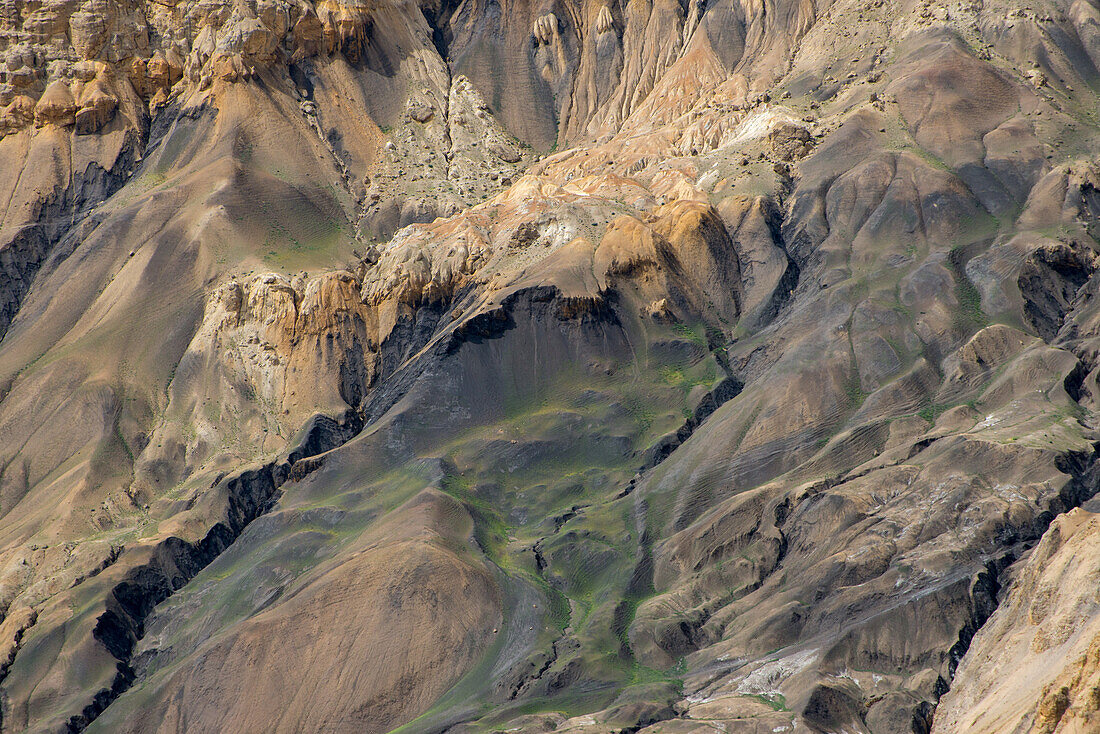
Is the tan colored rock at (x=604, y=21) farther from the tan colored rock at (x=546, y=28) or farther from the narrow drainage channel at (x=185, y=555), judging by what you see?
the narrow drainage channel at (x=185, y=555)

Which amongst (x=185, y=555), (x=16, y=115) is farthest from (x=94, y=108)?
(x=185, y=555)

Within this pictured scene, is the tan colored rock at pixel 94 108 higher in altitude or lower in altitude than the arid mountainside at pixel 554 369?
higher

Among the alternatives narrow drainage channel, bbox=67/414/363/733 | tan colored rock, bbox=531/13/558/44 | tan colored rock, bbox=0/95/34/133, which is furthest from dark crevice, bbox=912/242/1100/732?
tan colored rock, bbox=0/95/34/133

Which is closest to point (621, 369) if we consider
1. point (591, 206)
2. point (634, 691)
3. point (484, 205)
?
point (591, 206)

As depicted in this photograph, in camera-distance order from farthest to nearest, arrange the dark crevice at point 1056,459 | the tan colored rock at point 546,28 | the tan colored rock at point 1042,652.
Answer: the tan colored rock at point 546,28 → the dark crevice at point 1056,459 → the tan colored rock at point 1042,652

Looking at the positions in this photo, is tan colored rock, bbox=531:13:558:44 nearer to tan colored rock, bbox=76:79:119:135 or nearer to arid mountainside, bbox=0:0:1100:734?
arid mountainside, bbox=0:0:1100:734

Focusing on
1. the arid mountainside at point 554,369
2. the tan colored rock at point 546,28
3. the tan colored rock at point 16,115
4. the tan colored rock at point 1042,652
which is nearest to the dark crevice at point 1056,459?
the arid mountainside at point 554,369

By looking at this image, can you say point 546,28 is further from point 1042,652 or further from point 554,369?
point 1042,652

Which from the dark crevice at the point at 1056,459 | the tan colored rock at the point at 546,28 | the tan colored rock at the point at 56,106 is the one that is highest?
the tan colored rock at the point at 56,106
